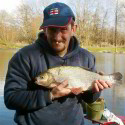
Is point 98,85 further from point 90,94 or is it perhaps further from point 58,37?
point 58,37

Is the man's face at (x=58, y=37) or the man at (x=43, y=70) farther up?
the man's face at (x=58, y=37)

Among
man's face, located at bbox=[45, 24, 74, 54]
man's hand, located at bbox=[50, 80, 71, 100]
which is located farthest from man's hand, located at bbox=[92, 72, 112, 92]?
man's face, located at bbox=[45, 24, 74, 54]

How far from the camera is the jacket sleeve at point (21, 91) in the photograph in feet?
10.0

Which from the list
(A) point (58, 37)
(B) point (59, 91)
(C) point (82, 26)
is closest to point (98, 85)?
(B) point (59, 91)

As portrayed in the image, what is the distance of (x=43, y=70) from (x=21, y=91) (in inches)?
12.1

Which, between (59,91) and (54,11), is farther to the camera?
(54,11)

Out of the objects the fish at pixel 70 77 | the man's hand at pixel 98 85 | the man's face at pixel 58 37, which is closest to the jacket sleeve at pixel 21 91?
the fish at pixel 70 77

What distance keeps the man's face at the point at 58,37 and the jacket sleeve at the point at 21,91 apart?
0.29 m

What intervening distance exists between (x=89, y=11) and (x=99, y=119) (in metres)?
63.6

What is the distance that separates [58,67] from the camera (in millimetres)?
3285

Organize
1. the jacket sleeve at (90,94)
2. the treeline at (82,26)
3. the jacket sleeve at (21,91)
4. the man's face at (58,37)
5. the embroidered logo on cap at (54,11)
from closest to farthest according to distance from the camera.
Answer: the jacket sleeve at (21,91) < the man's face at (58,37) < the embroidered logo on cap at (54,11) < the jacket sleeve at (90,94) < the treeline at (82,26)

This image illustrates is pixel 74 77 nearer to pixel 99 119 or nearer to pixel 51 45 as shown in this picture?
pixel 51 45

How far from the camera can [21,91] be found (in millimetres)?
3100

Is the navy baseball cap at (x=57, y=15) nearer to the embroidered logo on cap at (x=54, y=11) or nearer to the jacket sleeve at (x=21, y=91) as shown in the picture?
the embroidered logo on cap at (x=54, y=11)
